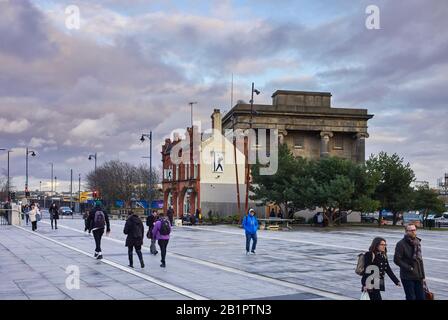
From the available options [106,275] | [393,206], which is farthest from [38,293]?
[393,206]

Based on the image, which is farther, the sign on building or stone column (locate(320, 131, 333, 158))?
stone column (locate(320, 131, 333, 158))

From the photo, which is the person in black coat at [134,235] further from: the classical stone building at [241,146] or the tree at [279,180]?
the classical stone building at [241,146]

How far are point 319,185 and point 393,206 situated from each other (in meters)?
9.95

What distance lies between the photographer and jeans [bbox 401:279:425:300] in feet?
30.4

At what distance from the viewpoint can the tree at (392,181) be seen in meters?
52.9

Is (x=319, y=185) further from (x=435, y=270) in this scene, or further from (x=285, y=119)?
(x=435, y=270)

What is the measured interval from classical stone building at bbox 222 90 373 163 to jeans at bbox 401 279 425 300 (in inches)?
2341

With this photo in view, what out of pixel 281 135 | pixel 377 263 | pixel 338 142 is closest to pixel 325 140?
pixel 338 142

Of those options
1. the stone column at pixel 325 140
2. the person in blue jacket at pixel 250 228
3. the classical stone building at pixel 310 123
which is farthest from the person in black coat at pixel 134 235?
the stone column at pixel 325 140

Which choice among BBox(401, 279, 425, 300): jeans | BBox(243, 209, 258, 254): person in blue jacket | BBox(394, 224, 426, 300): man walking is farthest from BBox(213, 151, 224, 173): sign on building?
BBox(401, 279, 425, 300): jeans

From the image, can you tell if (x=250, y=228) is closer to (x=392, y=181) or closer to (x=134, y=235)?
(x=134, y=235)

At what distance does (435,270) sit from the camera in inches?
680

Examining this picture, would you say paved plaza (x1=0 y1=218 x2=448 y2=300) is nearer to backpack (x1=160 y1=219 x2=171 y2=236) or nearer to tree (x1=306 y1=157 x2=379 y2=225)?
backpack (x1=160 y1=219 x2=171 y2=236)

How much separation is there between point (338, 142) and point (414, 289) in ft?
217
